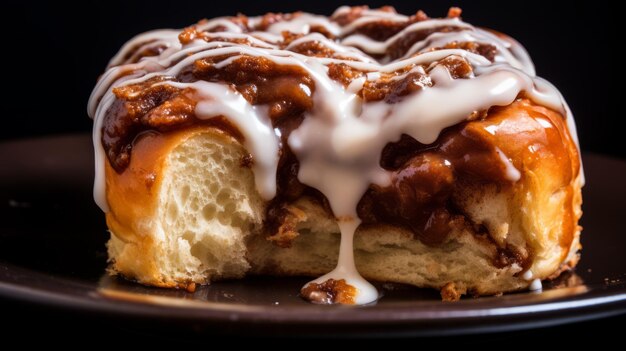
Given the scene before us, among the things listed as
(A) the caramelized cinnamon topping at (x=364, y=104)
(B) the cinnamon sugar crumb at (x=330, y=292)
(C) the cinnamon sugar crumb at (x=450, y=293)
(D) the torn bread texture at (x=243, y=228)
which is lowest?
(C) the cinnamon sugar crumb at (x=450, y=293)

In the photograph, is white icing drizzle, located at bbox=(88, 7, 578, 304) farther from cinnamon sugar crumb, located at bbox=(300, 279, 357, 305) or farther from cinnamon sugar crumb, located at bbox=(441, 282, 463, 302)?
cinnamon sugar crumb, located at bbox=(441, 282, 463, 302)

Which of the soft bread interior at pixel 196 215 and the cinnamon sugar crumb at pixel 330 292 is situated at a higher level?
the soft bread interior at pixel 196 215

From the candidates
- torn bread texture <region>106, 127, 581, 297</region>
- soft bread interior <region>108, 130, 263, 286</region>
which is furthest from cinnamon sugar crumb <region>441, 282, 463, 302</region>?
soft bread interior <region>108, 130, 263, 286</region>

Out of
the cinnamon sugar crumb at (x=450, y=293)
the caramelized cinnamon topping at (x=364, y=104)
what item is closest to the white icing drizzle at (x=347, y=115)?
the caramelized cinnamon topping at (x=364, y=104)

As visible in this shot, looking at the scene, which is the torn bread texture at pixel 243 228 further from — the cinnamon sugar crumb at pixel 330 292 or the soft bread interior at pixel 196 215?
the cinnamon sugar crumb at pixel 330 292

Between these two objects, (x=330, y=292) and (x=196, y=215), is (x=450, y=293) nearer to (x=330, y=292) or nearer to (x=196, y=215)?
(x=330, y=292)

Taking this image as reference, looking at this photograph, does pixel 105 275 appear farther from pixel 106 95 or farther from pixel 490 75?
pixel 490 75

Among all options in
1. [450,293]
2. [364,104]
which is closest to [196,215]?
[364,104]
